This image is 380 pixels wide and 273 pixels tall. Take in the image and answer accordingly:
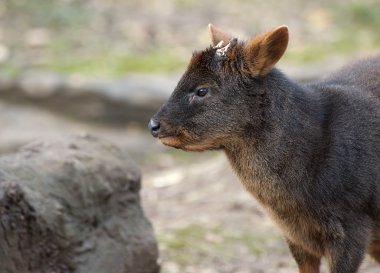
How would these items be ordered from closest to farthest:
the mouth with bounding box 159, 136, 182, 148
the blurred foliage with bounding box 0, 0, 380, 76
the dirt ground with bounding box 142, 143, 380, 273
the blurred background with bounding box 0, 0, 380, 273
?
the mouth with bounding box 159, 136, 182, 148 → the dirt ground with bounding box 142, 143, 380, 273 → the blurred background with bounding box 0, 0, 380, 273 → the blurred foliage with bounding box 0, 0, 380, 76

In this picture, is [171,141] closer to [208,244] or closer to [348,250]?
[348,250]

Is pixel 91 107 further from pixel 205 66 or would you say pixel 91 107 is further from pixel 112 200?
pixel 205 66

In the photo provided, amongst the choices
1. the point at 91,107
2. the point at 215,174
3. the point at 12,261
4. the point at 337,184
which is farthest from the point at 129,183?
the point at 91,107

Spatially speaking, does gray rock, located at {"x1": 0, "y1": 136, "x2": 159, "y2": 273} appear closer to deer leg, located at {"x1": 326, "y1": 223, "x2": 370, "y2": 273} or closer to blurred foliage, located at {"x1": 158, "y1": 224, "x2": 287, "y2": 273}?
blurred foliage, located at {"x1": 158, "y1": 224, "x2": 287, "y2": 273}

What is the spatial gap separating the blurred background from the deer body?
2.08 metres

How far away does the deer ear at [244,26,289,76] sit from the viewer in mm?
5324

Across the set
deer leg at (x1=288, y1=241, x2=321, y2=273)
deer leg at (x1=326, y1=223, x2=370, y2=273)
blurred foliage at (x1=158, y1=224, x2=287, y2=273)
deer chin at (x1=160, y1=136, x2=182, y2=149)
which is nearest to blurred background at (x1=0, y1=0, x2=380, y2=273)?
blurred foliage at (x1=158, y1=224, x2=287, y2=273)

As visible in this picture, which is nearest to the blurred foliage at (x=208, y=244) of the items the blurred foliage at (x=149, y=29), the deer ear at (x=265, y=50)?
the deer ear at (x=265, y=50)

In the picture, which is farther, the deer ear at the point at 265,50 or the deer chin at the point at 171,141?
the deer chin at the point at 171,141

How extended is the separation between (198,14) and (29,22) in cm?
275

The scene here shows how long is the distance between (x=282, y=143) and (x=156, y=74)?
683 cm

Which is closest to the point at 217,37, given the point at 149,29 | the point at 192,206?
the point at 192,206

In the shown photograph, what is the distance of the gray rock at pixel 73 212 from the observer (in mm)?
5727

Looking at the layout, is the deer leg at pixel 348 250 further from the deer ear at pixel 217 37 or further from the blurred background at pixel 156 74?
the blurred background at pixel 156 74
